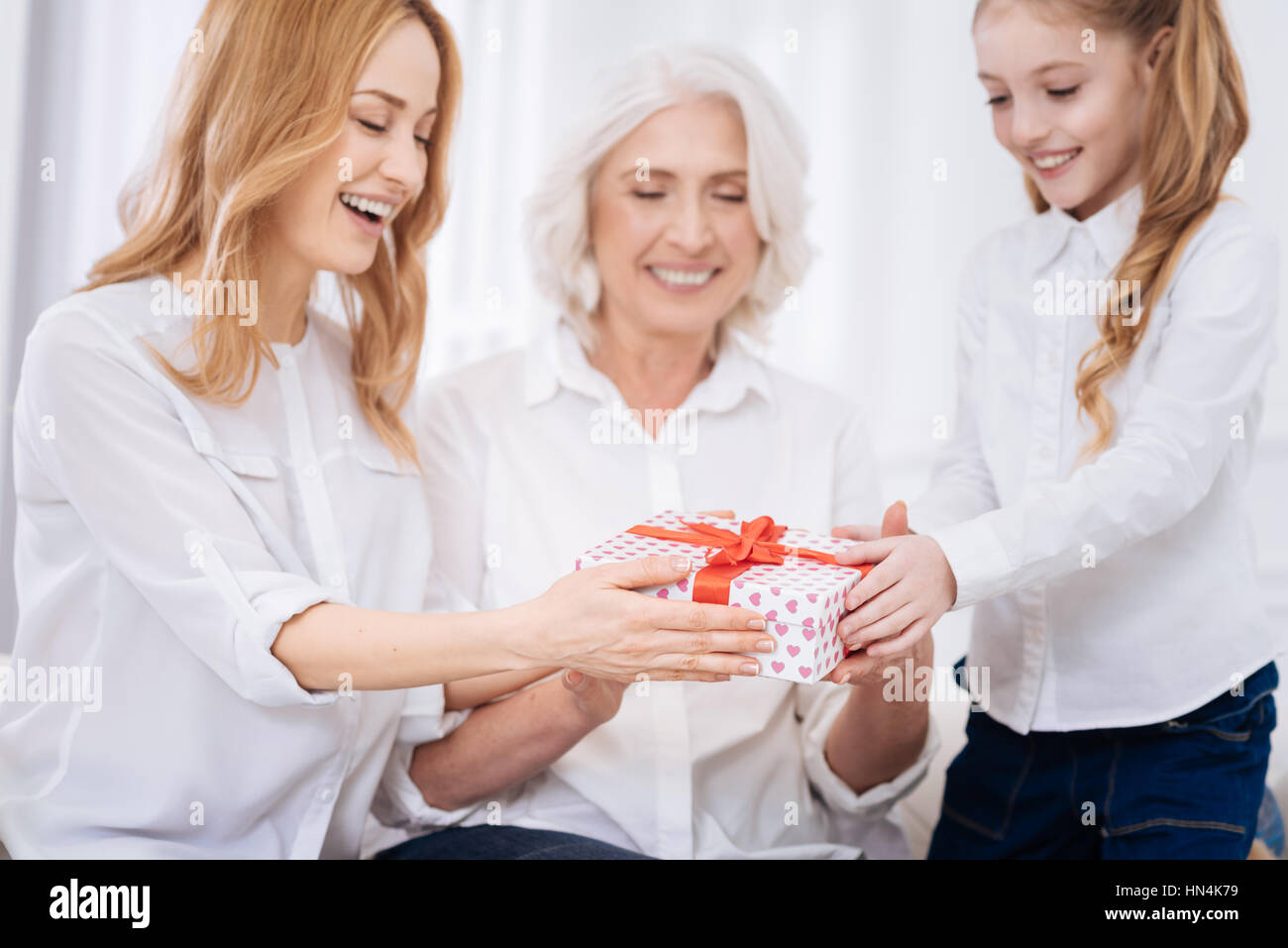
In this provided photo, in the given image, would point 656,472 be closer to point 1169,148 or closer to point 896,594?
point 896,594

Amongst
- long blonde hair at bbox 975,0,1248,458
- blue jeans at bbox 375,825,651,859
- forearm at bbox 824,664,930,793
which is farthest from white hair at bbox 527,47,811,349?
blue jeans at bbox 375,825,651,859

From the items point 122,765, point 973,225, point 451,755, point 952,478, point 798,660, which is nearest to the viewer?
point 798,660

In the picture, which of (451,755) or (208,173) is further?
(451,755)

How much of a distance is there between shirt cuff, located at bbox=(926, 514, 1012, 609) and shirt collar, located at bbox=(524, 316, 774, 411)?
0.54 m

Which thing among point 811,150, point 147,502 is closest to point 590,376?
point 147,502

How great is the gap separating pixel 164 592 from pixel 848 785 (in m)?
1.03

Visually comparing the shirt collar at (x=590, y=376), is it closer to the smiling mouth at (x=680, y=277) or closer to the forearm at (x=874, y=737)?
the smiling mouth at (x=680, y=277)

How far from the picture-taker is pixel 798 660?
1276 mm

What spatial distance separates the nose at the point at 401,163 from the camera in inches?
62.1

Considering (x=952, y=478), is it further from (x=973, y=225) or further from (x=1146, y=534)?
(x=973, y=225)

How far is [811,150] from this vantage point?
9.83 ft

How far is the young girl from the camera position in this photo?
5.01 ft
